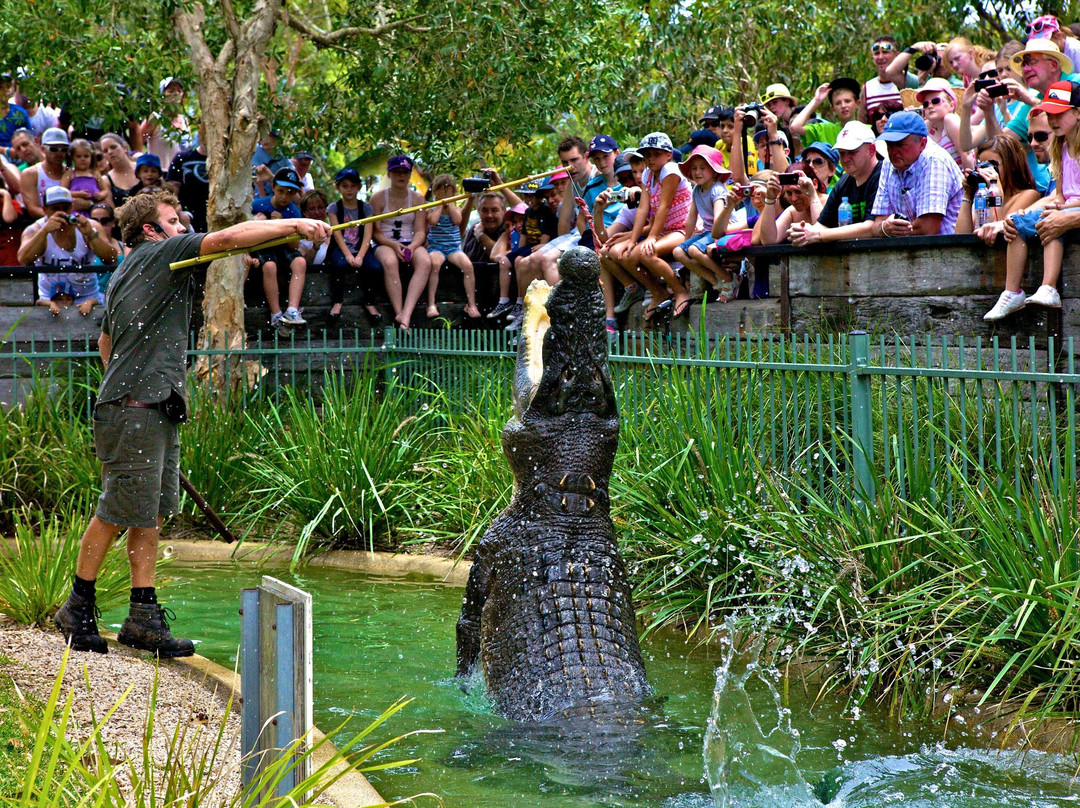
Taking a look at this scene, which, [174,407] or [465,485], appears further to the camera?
[465,485]

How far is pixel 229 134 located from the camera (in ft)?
35.4

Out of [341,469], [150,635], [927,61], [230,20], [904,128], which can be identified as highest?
[230,20]

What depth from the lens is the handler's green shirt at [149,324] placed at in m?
5.40

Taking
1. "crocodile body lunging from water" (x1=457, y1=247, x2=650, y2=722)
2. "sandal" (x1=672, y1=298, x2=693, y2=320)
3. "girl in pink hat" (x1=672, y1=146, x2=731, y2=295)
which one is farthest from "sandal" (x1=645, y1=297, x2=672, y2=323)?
"crocodile body lunging from water" (x1=457, y1=247, x2=650, y2=722)

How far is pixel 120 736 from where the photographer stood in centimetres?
420

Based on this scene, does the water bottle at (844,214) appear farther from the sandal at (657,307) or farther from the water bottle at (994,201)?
the sandal at (657,307)

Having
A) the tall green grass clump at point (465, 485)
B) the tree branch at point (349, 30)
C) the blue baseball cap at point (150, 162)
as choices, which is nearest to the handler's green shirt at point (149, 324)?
the tall green grass clump at point (465, 485)

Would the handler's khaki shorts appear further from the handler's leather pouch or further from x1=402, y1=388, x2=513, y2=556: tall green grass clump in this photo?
x1=402, y1=388, x2=513, y2=556: tall green grass clump

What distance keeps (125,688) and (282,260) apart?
25.7 ft

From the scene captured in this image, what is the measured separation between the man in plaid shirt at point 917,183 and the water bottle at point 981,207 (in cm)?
20

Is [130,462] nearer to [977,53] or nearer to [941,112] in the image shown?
[941,112]

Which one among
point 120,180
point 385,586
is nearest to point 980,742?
point 385,586

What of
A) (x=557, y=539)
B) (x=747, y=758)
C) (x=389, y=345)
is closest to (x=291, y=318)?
(x=389, y=345)

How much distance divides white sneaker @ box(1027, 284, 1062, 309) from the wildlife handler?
4.94 meters
